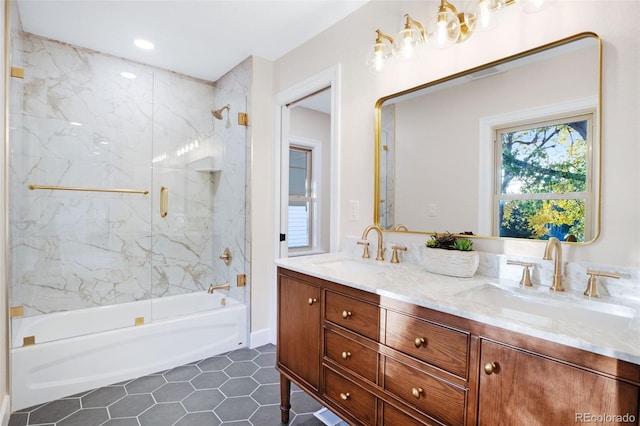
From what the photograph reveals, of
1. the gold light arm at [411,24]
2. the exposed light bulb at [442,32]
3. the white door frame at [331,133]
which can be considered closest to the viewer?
the exposed light bulb at [442,32]

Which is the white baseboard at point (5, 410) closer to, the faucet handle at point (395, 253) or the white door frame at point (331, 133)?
the white door frame at point (331, 133)

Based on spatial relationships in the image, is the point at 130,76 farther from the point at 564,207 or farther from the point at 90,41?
the point at 564,207

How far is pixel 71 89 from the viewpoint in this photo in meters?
2.70

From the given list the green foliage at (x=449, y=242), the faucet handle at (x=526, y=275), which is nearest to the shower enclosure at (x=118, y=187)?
the green foliage at (x=449, y=242)

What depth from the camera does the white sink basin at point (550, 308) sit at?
1.01 m

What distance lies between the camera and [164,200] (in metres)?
3.12

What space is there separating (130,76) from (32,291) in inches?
76.2

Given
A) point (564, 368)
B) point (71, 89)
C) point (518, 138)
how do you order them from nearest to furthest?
1. point (564, 368)
2. point (518, 138)
3. point (71, 89)

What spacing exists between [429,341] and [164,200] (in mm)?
2781

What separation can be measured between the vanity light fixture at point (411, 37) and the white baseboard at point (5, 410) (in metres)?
2.81

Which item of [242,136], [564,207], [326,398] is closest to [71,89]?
[242,136]

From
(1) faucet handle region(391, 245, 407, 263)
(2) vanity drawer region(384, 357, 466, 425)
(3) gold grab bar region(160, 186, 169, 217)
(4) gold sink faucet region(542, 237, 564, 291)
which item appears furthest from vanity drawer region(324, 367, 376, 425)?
(3) gold grab bar region(160, 186, 169, 217)

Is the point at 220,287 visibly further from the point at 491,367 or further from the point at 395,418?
the point at 491,367

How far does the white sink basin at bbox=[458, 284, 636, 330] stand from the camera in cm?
101
